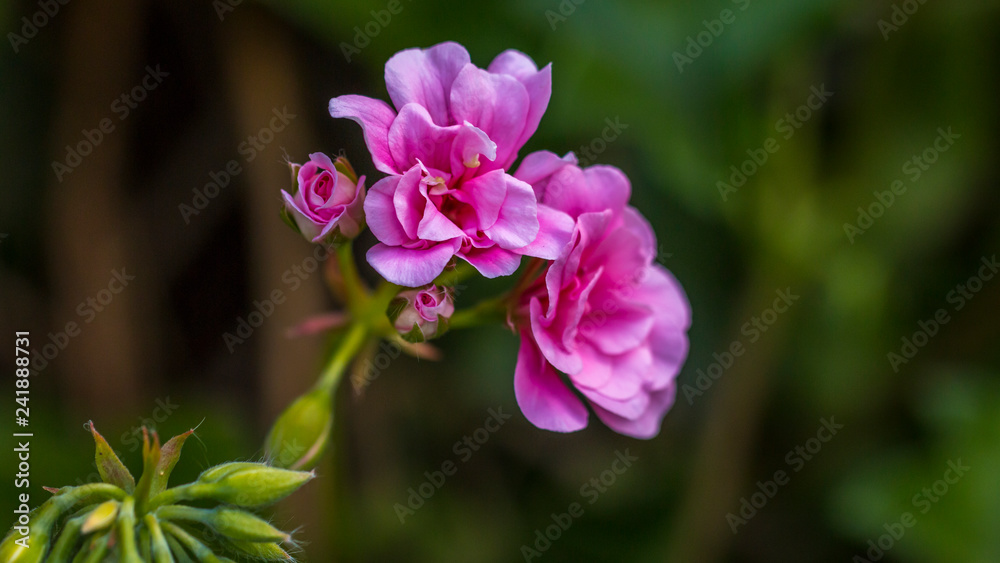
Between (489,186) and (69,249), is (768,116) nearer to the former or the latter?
(489,186)

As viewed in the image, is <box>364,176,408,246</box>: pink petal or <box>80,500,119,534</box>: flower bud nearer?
<box>80,500,119,534</box>: flower bud

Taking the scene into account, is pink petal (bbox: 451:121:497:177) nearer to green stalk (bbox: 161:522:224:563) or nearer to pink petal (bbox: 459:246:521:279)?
pink petal (bbox: 459:246:521:279)

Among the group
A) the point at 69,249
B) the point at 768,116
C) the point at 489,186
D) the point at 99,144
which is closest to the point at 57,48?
the point at 99,144

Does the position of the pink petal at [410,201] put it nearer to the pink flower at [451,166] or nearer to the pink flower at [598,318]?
the pink flower at [451,166]

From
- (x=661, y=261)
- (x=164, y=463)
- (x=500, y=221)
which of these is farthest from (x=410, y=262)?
(x=661, y=261)

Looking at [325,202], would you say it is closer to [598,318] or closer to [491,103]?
[491,103]

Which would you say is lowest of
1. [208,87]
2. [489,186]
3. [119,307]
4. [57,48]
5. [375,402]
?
[119,307]

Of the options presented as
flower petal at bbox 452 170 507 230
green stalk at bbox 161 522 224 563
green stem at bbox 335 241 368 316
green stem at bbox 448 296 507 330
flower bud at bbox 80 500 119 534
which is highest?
flower petal at bbox 452 170 507 230

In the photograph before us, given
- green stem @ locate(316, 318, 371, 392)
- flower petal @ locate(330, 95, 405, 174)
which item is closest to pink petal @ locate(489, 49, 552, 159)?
flower petal @ locate(330, 95, 405, 174)
